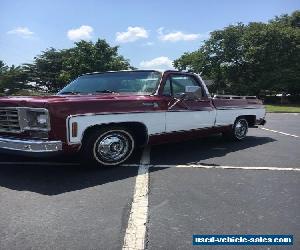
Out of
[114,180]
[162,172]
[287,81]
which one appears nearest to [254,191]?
[162,172]

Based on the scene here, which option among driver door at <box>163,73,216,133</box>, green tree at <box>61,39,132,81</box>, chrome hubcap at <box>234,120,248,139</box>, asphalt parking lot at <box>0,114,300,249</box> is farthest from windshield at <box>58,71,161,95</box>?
green tree at <box>61,39,132,81</box>

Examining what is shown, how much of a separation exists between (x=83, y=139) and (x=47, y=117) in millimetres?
733

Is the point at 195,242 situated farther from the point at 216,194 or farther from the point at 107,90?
the point at 107,90

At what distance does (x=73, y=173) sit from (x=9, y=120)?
124 centimetres

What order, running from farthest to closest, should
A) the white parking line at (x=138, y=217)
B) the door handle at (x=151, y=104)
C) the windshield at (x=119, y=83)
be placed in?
1. the windshield at (x=119, y=83)
2. the door handle at (x=151, y=104)
3. the white parking line at (x=138, y=217)

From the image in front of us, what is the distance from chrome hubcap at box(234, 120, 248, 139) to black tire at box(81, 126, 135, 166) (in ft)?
12.1

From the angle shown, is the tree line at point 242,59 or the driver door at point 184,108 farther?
the tree line at point 242,59

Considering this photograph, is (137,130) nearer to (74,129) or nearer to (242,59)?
(74,129)

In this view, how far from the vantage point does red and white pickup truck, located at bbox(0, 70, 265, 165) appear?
545 centimetres

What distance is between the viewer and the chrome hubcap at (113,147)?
20.0ft

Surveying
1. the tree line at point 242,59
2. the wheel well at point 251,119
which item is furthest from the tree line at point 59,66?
the wheel well at point 251,119

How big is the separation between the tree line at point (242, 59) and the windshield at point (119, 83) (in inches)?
1529

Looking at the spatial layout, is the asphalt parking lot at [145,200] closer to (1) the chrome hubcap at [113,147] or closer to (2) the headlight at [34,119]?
(1) the chrome hubcap at [113,147]

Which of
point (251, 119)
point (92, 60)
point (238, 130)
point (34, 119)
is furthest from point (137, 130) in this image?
point (92, 60)
